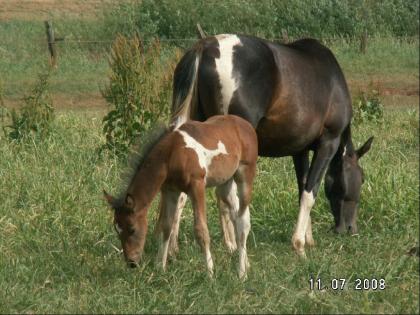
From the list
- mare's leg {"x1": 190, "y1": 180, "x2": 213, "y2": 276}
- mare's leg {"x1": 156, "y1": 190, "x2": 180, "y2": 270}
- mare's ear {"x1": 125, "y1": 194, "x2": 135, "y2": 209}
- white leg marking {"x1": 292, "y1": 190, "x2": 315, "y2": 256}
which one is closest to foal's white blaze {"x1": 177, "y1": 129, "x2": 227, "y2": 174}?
mare's leg {"x1": 190, "y1": 180, "x2": 213, "y2": 276}

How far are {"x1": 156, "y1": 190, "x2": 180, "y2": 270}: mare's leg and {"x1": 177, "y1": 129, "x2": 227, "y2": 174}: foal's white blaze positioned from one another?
1.28 ft

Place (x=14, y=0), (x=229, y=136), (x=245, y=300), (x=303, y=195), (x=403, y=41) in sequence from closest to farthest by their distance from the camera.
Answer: (x=245, y=300)
(x=229, y=136)
(x=303, y=195)
(x=403, y=41)
(x=14, y=0)

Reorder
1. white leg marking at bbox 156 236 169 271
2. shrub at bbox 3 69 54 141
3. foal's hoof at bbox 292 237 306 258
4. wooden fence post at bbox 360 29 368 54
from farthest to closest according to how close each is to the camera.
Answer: wooden fence post at bbox 360 29 368 54 < shrub at bbox 3 69 54 141 < foal's hoof at bbox 292 237 306 258 < white leg marking at bbox 156 236 169 271

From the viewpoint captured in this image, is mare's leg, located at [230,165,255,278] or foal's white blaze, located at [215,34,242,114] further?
foal's white blaze, located at [215,34,242,114]

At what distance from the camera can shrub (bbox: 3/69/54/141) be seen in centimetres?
1105

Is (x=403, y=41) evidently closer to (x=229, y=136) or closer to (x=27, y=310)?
(x=229, y=136)

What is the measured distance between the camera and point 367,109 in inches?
526

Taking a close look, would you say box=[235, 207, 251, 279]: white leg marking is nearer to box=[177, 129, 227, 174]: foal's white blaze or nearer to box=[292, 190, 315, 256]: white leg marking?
box=[177, 129, 227, 174]: foal's white blaze

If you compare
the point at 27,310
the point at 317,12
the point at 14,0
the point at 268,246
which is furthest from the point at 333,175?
the point at 14,0

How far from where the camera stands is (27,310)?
20.1ft

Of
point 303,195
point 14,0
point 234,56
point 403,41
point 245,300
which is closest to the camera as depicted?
point 245,300

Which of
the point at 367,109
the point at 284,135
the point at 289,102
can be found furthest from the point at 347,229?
the point at 367,109

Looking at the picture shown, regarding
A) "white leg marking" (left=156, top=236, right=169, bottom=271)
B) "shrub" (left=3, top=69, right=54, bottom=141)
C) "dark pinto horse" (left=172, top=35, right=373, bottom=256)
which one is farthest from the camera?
"shrub" (left=3, top=69, right=54, bottom=141)

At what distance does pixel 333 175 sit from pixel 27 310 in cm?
345
